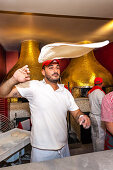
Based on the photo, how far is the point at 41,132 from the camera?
4.49 feet

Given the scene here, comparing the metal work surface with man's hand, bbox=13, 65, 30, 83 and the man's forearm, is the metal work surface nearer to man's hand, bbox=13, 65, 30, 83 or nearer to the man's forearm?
the man's forearm

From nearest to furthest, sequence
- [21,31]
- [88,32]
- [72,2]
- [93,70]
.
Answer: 1. [72,2]
2. [21,31]
3. [88,32]
4. [93,70]

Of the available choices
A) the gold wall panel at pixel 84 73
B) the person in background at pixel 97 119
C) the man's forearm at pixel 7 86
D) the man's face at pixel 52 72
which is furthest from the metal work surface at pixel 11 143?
the gold wall panel at pixel 84 73

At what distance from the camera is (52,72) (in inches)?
60.2

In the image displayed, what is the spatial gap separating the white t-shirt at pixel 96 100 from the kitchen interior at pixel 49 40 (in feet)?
3.20

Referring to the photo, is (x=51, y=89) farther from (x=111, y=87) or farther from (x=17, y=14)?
(x=111, y=87)

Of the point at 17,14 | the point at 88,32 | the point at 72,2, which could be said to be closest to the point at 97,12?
the point at 72,2

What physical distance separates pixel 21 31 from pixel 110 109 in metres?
2.68

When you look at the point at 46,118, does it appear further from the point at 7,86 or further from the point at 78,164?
the point at 78,164

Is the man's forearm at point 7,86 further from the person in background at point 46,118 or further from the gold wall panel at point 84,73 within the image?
the gold wall panel at point 84,73

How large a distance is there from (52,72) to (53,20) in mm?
1547

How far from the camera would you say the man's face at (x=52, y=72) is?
59.8 inches

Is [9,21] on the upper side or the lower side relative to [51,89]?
upper

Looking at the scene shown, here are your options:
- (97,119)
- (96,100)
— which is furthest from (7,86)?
(97,119)
